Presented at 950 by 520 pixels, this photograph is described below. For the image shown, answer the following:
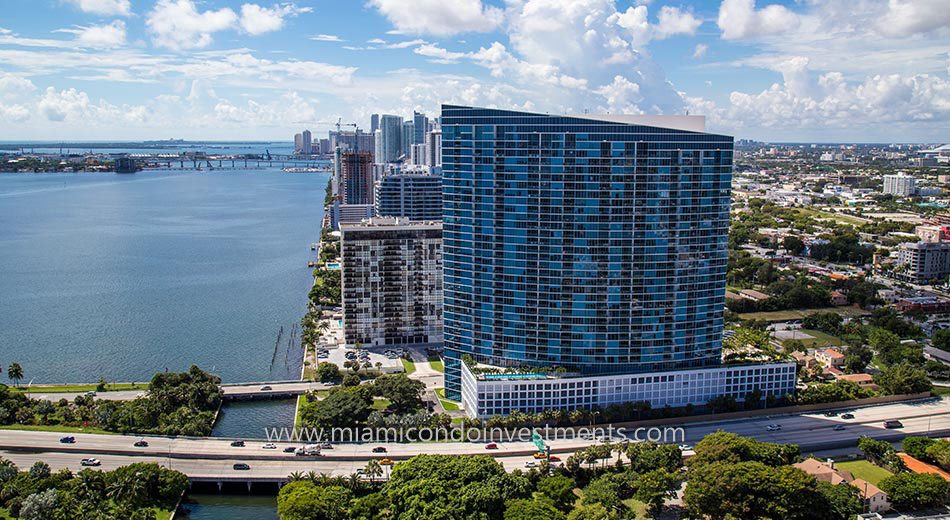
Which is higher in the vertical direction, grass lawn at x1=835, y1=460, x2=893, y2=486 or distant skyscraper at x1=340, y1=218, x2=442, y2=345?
distant skyscraper at x1=340, y1=218, x2=442, y2=345

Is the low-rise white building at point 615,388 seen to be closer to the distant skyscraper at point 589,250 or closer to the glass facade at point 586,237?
the distant skyscraper at point 589,250

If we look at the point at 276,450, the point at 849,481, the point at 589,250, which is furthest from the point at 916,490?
the point at 276,450

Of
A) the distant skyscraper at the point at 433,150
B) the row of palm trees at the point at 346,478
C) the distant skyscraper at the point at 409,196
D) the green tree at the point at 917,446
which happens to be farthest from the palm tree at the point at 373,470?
the distant skyscraper at the point at 433,150

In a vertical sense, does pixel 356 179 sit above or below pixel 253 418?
above

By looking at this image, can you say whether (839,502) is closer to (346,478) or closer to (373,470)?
(373,470)

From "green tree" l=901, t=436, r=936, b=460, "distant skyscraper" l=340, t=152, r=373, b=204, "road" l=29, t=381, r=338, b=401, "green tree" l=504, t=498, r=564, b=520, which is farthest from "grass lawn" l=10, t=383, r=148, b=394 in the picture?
"distant skyscraper" l=340, t=152, r=373, b=204

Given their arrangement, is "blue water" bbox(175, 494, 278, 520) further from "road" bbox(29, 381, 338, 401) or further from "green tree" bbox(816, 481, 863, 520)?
"green tree" bbox(816, 481, 863, 520)
